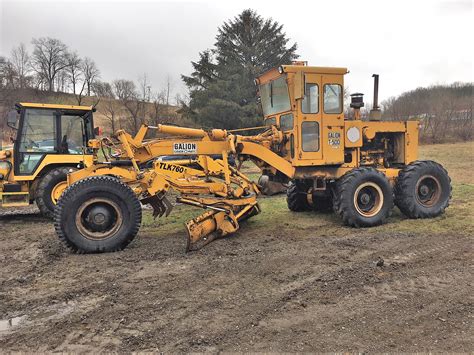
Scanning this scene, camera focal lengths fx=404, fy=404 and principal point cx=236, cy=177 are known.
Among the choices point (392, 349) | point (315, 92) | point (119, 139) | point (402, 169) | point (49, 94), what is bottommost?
point (392, 349)

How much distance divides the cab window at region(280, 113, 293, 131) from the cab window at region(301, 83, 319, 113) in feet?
0.99

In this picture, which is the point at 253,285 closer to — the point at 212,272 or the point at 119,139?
the point at 212,272

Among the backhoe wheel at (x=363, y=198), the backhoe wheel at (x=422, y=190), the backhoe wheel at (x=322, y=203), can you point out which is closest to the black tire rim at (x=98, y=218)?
the backhoe wheel at (x=363, y=198)

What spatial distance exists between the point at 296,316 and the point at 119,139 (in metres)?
4.20

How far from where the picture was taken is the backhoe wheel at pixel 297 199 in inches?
364

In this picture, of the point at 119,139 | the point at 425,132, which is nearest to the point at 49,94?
the point at 425,132

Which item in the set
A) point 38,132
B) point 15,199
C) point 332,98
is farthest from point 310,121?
point 15,199

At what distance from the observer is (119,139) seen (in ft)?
21.6

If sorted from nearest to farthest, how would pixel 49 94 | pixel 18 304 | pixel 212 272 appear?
pixel 18 304 < pixel 212 272 < pixel 49 94

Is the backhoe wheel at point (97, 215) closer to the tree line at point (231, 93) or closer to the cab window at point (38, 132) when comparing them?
the cab window at point (38, 132)

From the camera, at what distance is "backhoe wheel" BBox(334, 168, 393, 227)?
7418 mm

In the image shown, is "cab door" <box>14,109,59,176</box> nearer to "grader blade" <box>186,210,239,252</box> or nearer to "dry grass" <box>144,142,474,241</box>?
"dry grass" <box>144,142,474,241</box>

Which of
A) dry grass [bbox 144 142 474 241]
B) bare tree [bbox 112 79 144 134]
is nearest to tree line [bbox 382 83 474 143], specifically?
bare tree [bbox 112 79 144 134]

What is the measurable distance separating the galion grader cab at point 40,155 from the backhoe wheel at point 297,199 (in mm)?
4616
